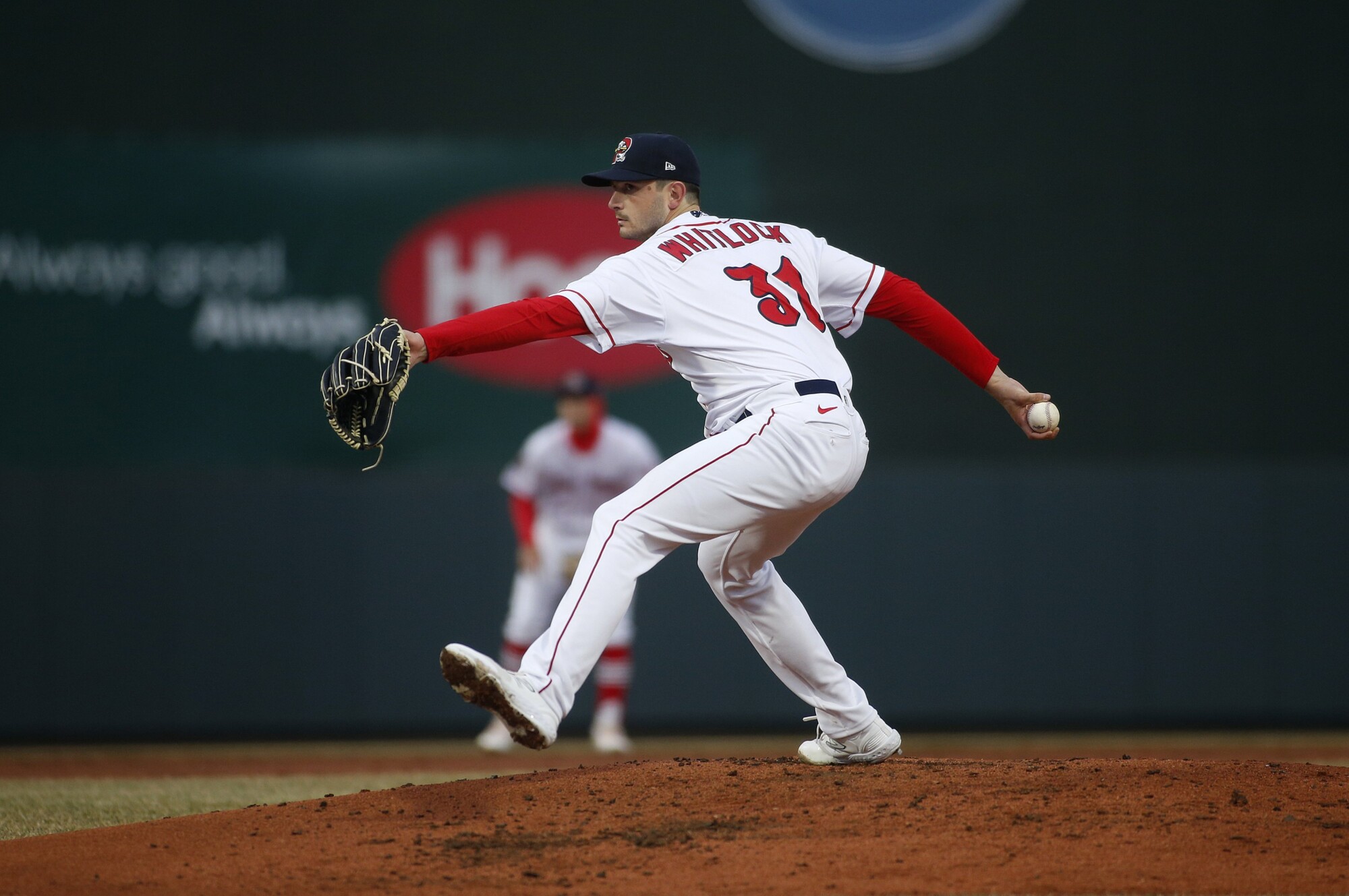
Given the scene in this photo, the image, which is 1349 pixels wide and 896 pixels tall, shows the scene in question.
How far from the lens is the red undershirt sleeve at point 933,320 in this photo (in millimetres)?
3584

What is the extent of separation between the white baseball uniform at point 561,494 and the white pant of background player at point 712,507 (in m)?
3.37

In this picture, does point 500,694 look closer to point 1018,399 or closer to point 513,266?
point 1018,399

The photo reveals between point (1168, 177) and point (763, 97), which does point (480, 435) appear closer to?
point (763, 97)

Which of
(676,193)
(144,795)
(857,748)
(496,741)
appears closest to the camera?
(676,193)

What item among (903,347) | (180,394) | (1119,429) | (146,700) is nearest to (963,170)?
(903,347)

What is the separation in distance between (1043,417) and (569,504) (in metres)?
3.70

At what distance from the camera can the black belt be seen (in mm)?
3227

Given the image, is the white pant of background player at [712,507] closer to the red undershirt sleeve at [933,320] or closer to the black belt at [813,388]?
the black belt at [813,388]

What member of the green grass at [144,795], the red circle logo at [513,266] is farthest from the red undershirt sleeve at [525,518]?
the green grass at [144,795]

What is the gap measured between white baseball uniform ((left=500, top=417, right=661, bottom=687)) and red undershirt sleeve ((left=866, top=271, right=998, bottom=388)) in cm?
313

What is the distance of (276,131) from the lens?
24.3 feet

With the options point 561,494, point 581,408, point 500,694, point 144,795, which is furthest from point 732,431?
point 561,494

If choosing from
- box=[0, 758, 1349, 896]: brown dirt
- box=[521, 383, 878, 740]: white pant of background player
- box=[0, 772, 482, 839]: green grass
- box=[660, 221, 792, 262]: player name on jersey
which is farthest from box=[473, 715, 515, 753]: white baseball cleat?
box=[660, 221, 792, 262]: player name on jersey

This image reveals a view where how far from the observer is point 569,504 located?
6.86 meters
